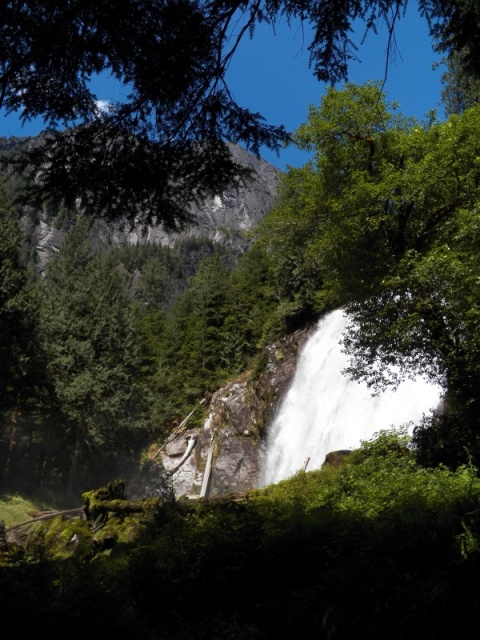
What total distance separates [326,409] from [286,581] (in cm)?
1762

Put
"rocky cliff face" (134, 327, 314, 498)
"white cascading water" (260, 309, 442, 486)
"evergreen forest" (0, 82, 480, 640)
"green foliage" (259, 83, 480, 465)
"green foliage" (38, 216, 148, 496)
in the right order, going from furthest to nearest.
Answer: "green foliage" (38, 216, 148, 496)
"rocky cliff face" (134, 327, 314, 498)
"white cascading water" (260, 309, 442, 486)
"green foliage" (259, 83, 480, 465)
"evergreen forest" (0, 82, 480, 640)

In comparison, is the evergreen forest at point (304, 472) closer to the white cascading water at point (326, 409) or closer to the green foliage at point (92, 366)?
the green foliage at point (92, 366)

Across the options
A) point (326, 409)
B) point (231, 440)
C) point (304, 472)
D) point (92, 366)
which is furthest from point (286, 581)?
point (92, 366)

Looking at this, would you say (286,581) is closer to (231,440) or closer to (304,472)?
(304,472)

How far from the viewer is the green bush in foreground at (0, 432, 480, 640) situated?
3621mm

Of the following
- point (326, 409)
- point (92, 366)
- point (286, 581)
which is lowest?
point (286, 581)

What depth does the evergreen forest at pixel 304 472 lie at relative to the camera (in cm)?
407

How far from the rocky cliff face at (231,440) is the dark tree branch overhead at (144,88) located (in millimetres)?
21373

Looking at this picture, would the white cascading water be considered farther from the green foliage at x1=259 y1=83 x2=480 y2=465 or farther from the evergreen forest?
the green foliage at x1=259 y1=83 x2=480 y2=465

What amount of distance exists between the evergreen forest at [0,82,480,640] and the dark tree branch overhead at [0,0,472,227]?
1.84ft

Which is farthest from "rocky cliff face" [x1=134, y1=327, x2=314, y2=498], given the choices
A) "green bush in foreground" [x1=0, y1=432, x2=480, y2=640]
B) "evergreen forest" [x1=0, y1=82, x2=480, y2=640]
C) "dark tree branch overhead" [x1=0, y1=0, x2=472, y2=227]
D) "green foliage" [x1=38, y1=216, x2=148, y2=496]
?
"dark tree branch overhead" [x1=0, y1=0, x2=472, y2=227]

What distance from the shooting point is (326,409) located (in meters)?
22.0

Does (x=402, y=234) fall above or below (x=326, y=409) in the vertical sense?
above

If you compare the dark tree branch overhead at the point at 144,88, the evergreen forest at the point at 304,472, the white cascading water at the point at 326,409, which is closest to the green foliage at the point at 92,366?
the evergreen forest at the point at 304,472
